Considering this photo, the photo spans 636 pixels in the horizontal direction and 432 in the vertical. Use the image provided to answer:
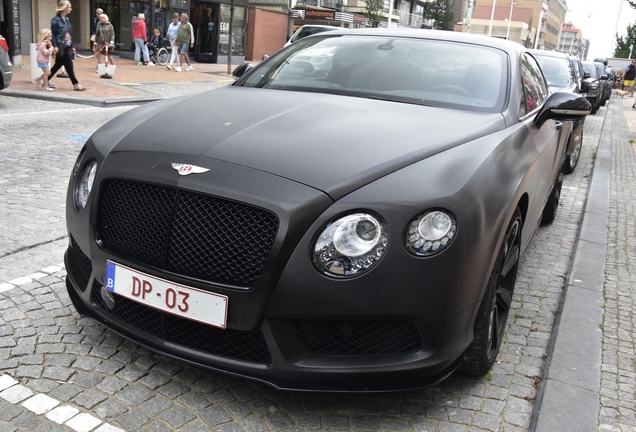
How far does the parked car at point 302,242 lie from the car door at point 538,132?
75 centimetres

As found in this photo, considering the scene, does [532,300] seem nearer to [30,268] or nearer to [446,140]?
[446,140]

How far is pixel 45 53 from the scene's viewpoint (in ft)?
43.8

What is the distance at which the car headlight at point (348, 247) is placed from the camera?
7.55 feet

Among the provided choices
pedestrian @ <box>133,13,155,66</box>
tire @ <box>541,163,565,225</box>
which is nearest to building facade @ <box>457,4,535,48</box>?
pedestrian @ <box>133,13,155,66</box>

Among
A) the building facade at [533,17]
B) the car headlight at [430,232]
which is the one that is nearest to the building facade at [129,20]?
the car headlight at [430,232]

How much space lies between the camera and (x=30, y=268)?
4.00 metres

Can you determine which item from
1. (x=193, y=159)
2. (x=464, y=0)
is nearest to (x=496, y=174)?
(x=193, y=159)

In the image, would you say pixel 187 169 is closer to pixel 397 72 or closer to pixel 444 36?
pixel 397 72

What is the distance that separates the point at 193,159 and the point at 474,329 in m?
1.40

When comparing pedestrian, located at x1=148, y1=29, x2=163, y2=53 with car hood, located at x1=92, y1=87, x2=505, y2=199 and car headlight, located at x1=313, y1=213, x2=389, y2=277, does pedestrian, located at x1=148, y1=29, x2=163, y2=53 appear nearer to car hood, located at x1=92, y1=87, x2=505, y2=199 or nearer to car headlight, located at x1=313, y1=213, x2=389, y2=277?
car hood, located at x1=92, y1=87, x2=505, y2=199

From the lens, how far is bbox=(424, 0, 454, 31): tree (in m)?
77.6

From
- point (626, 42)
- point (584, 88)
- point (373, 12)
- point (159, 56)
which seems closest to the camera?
point (584, 88)

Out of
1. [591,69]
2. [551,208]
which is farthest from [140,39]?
[551,208]

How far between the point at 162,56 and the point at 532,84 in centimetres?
2217
